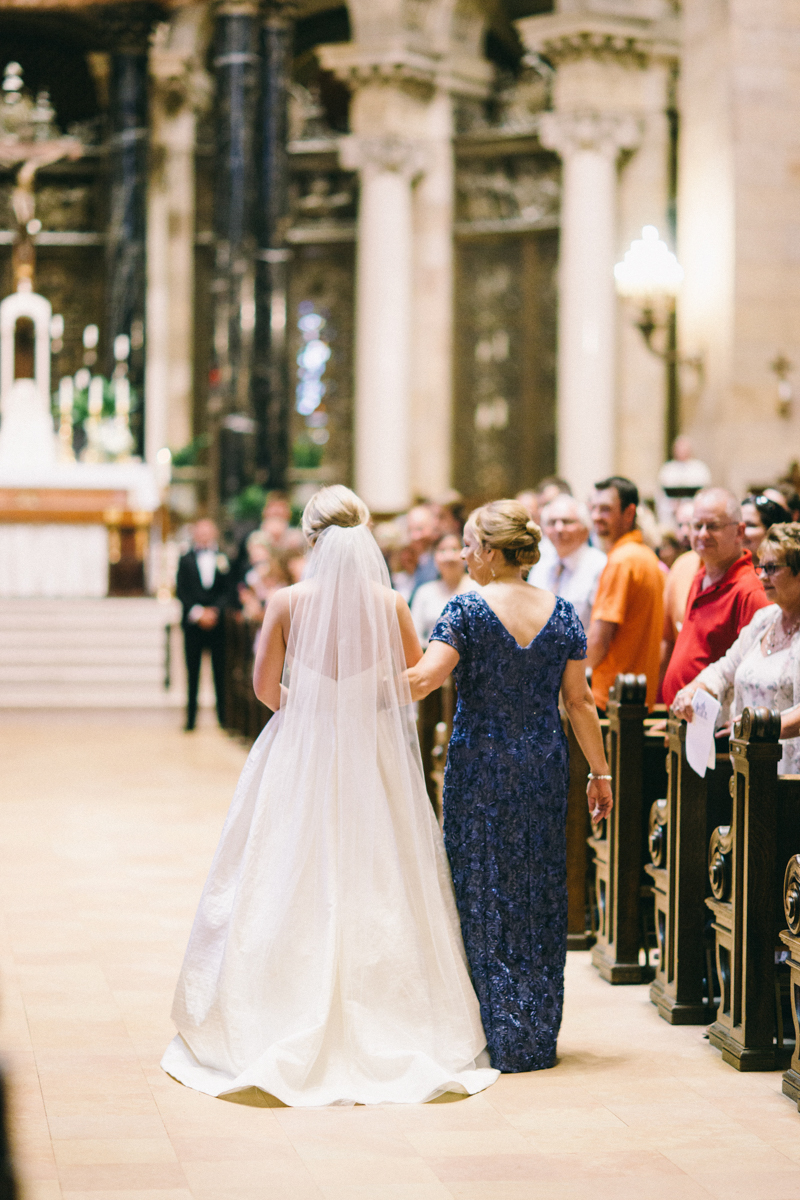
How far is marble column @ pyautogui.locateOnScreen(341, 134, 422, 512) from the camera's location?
737 inches

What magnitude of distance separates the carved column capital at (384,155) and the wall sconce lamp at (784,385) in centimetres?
605

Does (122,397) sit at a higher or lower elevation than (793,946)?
higher

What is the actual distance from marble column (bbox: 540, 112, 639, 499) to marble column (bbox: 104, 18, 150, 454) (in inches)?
192

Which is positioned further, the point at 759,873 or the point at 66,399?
the point at 66,399

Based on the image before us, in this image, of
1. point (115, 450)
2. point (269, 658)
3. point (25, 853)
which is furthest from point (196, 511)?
point (269, 658)

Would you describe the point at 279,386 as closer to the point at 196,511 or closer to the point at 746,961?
the point at 196,511

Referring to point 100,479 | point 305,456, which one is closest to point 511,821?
point 100,479

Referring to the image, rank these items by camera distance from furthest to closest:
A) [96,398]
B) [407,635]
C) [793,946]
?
[96,398] < [407,635] < [793,946]

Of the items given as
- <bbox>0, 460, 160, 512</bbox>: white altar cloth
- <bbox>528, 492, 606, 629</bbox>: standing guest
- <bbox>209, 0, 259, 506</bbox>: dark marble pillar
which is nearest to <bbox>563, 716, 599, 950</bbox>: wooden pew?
<bbox>528, 492, 606, 629</bbox>: standing guest

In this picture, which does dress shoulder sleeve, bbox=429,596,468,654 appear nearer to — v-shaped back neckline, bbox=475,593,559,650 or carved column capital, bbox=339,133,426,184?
v-shaped back neckline, bbox=475,593,559,650

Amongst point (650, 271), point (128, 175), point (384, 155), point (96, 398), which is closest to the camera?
point (650, 271)

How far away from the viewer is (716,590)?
628 cm

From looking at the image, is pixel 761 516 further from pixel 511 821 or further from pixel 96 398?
pixel 96 398

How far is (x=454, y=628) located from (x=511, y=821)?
609mm
